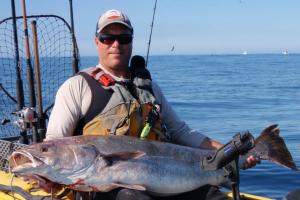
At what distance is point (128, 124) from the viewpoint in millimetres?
4316

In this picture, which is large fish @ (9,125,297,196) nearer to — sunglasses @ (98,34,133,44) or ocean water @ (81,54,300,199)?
sunglasses @ (98,34,133,44)

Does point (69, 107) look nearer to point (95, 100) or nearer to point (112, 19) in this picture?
point (95, 100)

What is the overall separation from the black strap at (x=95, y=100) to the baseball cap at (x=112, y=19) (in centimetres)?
46

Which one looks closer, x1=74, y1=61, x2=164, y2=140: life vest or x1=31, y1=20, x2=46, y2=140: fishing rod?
x1=74, y1=61, x2=164, y2=140: life vest

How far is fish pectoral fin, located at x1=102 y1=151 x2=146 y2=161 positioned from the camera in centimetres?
380

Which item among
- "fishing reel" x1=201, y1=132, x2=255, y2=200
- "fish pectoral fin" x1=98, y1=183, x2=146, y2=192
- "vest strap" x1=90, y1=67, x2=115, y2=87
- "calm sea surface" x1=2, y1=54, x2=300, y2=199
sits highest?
"vest strap" x1=90, y1=67, x2=115, y2=87

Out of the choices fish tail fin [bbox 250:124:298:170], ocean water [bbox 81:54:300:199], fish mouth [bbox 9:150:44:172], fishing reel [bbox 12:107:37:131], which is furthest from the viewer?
ocean water [bbox 81:54:300:199]

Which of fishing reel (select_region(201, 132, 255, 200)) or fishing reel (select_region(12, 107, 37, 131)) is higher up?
fishing reel (select_region(201, 132, 255, 200))

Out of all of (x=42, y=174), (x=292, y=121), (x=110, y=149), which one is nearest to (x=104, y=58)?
(x=110, y=149)

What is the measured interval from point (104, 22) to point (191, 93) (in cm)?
2139

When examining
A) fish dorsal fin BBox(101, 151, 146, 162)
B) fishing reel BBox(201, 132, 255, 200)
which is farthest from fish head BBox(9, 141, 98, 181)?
fishing reel BBox(201, 132, 255, 200)

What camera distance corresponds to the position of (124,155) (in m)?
3.84

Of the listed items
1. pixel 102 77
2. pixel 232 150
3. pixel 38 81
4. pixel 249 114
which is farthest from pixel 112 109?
pixel 249 114

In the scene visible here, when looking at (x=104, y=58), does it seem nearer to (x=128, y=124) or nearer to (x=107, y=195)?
(x=128, y=124)
